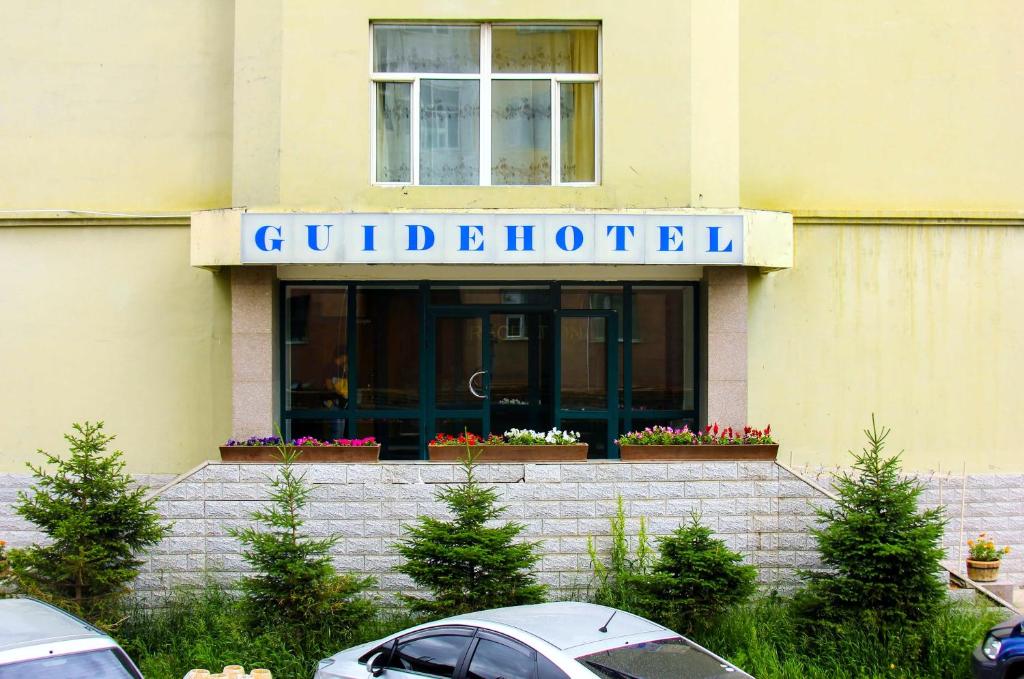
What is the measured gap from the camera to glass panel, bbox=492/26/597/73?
1288 centimetres

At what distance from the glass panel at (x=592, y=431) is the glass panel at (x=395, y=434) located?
6.00ft

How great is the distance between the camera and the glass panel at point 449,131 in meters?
12.9

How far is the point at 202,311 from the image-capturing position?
13.3 m

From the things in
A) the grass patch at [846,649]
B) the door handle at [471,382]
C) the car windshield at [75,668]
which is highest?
the door handle at [471,382]

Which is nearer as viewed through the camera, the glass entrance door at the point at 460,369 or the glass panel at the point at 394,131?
the glass panel at the point at 394,131

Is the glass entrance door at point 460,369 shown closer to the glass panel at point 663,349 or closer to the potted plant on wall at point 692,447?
the glass panel at point 663,349

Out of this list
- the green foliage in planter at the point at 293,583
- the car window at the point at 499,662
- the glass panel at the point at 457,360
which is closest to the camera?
the car window at the point at 499,662

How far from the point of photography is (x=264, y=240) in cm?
1209

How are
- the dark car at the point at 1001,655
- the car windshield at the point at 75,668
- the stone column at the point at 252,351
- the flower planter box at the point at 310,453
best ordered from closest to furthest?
the car windshield at the point at 75,668, the dark car at the point at 1001,655, the flower planter box at the point at 310,453, the stone column at the point at 252,351

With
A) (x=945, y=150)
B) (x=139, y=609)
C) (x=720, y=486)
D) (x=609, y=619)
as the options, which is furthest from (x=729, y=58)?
(x=139, y=609)

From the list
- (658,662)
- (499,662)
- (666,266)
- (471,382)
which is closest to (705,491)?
(666,266)

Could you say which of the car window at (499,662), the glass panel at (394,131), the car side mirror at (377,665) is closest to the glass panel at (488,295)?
the glass panel at (394,131)

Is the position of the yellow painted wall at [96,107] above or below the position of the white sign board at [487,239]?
above

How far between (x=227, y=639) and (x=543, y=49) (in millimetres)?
7376
